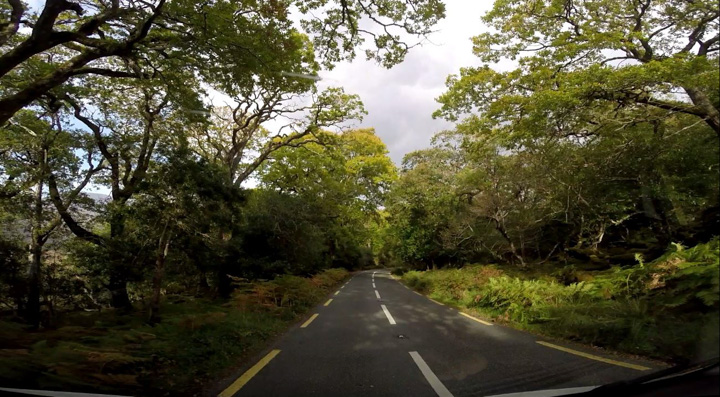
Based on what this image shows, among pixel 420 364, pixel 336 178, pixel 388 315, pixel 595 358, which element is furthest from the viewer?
pixel 336 178

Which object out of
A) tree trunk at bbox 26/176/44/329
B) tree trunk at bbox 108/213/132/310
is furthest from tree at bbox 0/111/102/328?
tree trunk at bbox 108/213/132/310

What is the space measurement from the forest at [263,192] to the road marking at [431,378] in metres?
2.17

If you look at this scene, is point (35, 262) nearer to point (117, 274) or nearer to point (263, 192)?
point (117, 274)

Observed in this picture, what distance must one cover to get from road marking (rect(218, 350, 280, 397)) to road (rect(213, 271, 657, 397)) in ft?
0.04

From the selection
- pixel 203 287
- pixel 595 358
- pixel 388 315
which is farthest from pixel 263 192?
pixel 595 358

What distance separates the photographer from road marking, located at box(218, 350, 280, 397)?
13.2ft

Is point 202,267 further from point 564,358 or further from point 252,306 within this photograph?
point 564,358

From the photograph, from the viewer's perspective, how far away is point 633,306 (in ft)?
17.4

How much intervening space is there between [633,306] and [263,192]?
14948mm

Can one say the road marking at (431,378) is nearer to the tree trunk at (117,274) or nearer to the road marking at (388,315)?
the road marking at (388,315)

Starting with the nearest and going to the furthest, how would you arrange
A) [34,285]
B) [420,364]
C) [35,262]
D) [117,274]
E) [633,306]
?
[420,364], [633,306], [34,285], [35,262], [117,274]

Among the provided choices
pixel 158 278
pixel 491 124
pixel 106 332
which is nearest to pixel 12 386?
pixel 106 332

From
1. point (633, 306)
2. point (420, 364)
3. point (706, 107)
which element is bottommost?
point (420, 364)

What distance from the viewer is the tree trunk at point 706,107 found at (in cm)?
264
